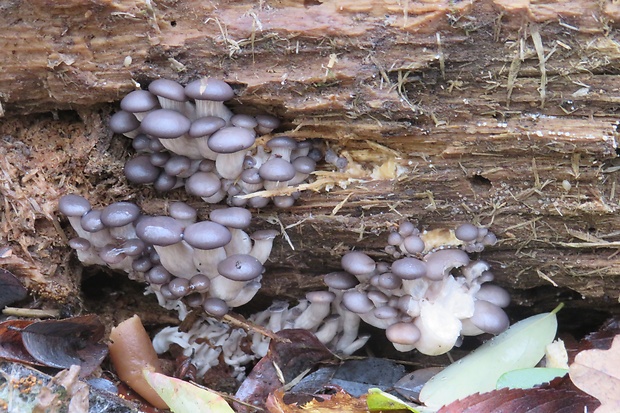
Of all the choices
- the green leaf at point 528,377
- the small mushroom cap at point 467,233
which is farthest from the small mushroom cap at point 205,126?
the green leaf at point 528,377

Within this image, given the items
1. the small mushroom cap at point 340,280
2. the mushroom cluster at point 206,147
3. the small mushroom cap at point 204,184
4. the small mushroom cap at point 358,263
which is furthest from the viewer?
the small mushroom cap at point 340,280

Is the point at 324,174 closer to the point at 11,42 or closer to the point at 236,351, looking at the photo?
the point at 236,351

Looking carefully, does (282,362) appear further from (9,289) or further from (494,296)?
(9,289)

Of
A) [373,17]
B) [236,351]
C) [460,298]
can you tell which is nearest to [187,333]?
[236,351]

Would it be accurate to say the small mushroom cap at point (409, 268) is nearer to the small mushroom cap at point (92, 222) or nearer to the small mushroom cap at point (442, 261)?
the small mushroom cap at point (442, 261)

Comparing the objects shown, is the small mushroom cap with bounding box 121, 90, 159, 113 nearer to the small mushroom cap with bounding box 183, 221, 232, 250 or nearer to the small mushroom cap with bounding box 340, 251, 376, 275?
the small mushroom cap with bounding box 183, 221, 232, 250
